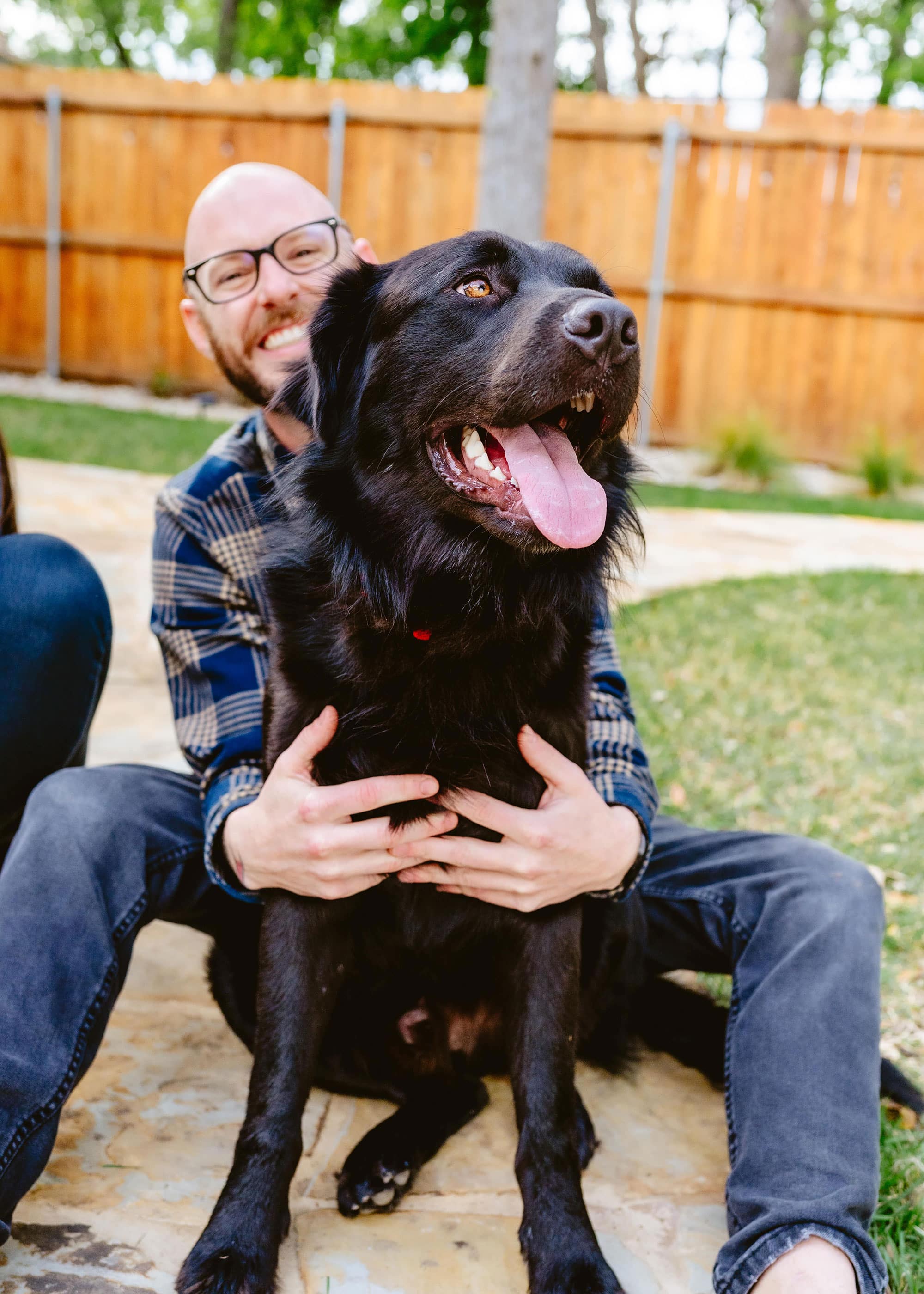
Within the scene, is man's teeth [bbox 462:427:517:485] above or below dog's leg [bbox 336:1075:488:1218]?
above

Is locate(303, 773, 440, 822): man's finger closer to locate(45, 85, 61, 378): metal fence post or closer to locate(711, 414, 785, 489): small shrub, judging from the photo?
locate(711, 414, 785, 489): small shrub

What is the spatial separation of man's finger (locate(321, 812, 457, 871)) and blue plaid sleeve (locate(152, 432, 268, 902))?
0.44 m

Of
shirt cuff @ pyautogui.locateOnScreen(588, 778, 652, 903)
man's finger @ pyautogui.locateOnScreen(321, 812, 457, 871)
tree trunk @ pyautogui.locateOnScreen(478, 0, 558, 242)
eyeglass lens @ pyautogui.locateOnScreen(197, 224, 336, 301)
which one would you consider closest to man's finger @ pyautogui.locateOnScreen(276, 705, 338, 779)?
man's finger @ pyautogui.locateOnScreen(321, 812, 457, 871)

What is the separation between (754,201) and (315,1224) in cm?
926

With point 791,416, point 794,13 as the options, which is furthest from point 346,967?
point 794,13

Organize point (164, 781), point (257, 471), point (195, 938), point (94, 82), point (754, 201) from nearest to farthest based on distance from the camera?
point (164, 781)
point (257, 471)
point (195, 938)
point (754, 201)
point (94, 82)

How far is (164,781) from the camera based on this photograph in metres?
1.99

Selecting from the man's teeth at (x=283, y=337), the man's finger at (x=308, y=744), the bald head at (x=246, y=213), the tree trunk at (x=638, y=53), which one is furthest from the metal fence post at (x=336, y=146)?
the man's finger at (x=308, y=744)

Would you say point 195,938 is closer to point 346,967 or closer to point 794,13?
point 346,967

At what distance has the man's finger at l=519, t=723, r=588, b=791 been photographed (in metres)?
1.64

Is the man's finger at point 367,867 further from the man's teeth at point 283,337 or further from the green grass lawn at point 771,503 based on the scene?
the green grass lawn at point 771,503

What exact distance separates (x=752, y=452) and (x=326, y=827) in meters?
7.68

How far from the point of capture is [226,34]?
16.2 m

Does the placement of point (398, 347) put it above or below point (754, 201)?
below
